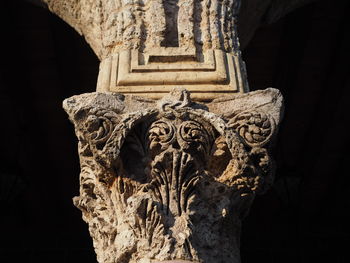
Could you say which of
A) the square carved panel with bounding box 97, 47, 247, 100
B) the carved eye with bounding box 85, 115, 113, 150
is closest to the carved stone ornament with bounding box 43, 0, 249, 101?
the square carved panel with bounding box 97, 47, 247, 100

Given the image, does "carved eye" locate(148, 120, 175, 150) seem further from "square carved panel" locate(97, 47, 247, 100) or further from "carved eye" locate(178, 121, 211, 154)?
"square carved panel" locate(97, 47, 247, 100)

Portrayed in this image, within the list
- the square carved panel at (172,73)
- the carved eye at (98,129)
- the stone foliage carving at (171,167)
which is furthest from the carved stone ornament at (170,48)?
the carved eye at (98,129)

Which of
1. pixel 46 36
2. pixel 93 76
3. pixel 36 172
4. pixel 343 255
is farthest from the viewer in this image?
pixel 343 255

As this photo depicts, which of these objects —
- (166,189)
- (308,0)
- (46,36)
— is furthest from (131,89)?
(46,36)

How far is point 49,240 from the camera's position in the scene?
9922 millimetres

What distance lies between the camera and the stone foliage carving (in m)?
3.30

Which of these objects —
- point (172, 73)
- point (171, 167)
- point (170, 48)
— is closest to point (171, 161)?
point (171, 167)

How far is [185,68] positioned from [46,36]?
3263 millimetres

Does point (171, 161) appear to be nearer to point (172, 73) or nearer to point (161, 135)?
point (161, 135)

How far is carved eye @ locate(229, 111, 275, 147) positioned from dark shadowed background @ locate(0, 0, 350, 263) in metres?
3.26

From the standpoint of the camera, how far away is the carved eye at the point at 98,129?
3.39 metres

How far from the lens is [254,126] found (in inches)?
138

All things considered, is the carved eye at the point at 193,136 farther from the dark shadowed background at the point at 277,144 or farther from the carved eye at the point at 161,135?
the dark shadowed background at the point at 277,144

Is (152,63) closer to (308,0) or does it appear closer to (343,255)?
(308,0)
